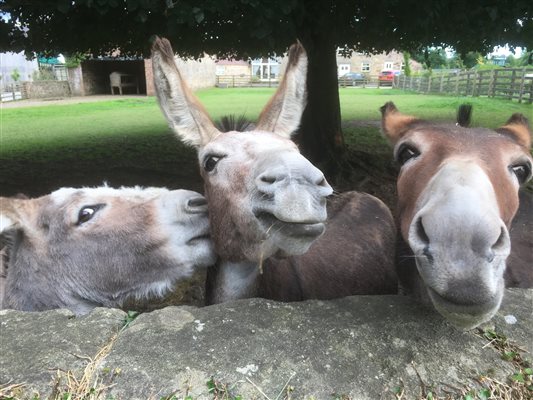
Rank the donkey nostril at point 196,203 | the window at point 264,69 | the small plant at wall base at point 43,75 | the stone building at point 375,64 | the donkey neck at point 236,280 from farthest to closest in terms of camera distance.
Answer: the stone building at point 375,64 → the window at point 264,69 → the small plant at wall base at point 43,75 → the donkey neck at point 236,280 → the donkey nostril at point 196,203

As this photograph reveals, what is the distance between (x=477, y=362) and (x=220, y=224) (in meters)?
1.64

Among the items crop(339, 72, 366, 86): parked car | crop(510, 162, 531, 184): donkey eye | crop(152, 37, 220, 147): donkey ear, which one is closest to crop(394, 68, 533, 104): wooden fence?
crop(339, 72, 366, 86): parked car

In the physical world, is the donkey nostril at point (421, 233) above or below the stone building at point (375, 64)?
below

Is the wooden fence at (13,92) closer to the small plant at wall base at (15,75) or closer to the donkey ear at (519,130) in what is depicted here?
the small plant at wall base at (15,75)

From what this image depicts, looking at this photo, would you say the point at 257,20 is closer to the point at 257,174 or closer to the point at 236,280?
the point at 257,174

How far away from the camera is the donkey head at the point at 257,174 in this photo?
7.62ft

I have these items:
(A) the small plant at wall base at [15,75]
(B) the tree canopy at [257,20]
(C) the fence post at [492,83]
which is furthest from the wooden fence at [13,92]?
(C) the fence post at [492,83]

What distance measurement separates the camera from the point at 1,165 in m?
10.9

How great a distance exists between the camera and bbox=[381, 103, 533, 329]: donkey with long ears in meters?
1.85

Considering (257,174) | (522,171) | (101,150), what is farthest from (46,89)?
(522,171)

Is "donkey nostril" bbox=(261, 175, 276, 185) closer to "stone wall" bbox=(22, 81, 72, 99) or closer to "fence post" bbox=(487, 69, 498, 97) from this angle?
"fence post" bbox=(487, 69, 498, 97)

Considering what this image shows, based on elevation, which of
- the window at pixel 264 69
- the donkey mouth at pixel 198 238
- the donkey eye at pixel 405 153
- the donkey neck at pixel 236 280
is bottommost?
the donkey neck at pixel 236 280

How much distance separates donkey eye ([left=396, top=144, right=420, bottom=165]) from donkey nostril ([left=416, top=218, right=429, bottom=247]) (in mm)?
801

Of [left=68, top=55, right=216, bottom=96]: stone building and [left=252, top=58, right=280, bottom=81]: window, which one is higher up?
[left=252, top=58, right=280, bottom=81]: window
